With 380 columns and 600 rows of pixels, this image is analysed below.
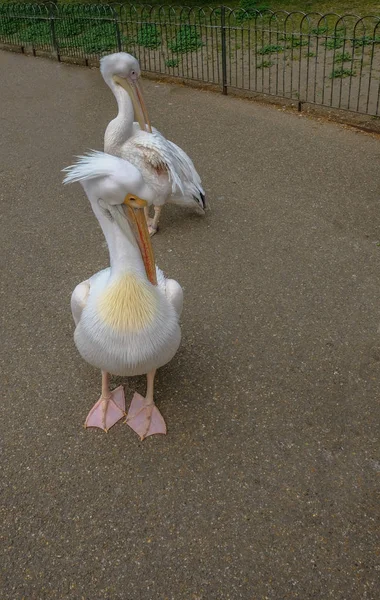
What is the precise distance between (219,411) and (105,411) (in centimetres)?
68

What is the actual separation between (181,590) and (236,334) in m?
1.77

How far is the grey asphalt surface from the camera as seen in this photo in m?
2.49

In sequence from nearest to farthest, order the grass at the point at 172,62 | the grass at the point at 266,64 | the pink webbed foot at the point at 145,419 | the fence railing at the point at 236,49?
the pink webbed foot at the point at 145,419, the fence railing at the point at 236,49, the grass at the point at 266,64, the grass at the point at 172,62

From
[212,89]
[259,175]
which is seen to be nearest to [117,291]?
[259,175]

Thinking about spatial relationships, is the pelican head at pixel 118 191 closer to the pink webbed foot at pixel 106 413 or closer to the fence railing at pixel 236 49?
the pink webbed foot at pixel 106 413

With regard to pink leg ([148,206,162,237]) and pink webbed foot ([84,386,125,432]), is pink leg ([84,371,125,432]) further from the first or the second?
pink leg ([148,206,162,237])

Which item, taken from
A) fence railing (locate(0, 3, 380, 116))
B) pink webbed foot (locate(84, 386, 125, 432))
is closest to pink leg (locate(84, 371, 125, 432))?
pink webbed foot (locate(84, 386, 125, 432))

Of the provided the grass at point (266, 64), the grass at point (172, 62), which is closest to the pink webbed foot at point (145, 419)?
the grass at point (266, 64)

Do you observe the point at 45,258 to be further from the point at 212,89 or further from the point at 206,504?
the point at 212,89

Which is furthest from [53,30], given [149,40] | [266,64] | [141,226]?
[141,226]

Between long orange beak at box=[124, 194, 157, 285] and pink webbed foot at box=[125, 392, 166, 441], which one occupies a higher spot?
long orange beak at box=[124, 194, 157, 285]

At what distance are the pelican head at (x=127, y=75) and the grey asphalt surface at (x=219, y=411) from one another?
0.99 m

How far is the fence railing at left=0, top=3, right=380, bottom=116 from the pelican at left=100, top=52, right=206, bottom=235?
3.12 m

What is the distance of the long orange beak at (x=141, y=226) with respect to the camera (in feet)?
8.45
